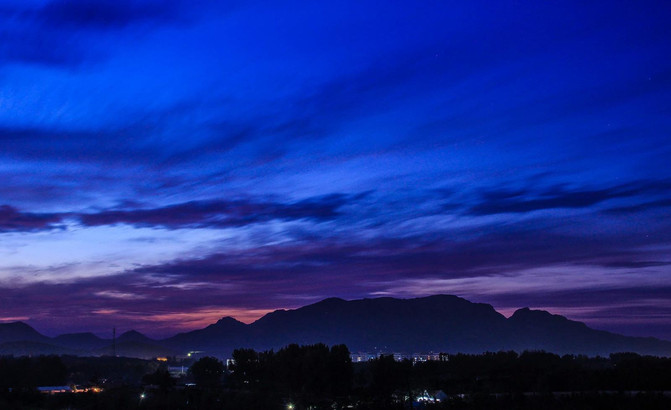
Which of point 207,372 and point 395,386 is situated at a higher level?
point 207,372

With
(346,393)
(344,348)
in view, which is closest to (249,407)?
(346,393)

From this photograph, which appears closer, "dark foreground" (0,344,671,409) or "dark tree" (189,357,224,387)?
"dark foreground" (0,344,671,409)

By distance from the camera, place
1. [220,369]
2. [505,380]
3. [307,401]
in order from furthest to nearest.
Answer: [220,369] < [505,380] < [307,401]

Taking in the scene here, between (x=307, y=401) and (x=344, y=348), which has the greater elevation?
(x=344, y=348)

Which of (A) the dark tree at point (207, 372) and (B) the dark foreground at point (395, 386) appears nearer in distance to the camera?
(B) the dark foreground at point (395, 386)

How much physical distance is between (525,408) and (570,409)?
9.94 ft

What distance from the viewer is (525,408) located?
148ft

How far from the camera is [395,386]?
64625mm

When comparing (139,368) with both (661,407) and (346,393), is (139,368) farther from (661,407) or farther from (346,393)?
(661,407)

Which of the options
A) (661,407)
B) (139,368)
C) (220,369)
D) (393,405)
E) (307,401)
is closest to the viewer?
(661,407)

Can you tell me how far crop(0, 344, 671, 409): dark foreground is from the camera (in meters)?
48.3

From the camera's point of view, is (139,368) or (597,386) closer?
(597,386)

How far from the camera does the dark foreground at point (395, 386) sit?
4828cm

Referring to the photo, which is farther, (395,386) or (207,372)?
(207,372)
